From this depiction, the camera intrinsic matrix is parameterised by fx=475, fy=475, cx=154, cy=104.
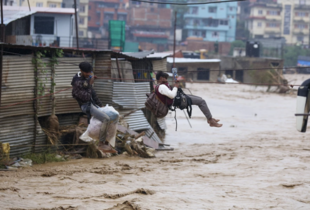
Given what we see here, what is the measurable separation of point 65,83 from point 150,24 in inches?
2602

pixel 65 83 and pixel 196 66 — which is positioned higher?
pixel 65 83

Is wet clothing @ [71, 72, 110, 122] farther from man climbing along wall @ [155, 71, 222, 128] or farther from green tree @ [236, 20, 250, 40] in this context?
green tree @ [236, 20, 250, 40]

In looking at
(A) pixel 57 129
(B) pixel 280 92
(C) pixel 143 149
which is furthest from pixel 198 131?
(B) pixel 280 92

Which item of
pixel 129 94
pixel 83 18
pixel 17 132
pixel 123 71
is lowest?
pixel 17 132

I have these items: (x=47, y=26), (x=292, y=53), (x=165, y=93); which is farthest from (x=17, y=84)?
(x=292, y=53)

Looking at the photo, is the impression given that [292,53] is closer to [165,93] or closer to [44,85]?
[44,85]

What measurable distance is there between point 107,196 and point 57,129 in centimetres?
501

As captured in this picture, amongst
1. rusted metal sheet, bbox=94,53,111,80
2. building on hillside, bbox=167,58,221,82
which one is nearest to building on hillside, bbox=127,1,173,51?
building on hillside, bbox=167,58,221,82

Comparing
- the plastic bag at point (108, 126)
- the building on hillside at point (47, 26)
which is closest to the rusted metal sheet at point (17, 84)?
the plastic bag at point (108, 126)

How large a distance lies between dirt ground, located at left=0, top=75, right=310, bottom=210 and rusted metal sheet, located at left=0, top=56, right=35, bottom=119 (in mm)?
1741

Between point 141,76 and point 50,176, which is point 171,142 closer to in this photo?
point 141,76

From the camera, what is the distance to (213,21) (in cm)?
8388

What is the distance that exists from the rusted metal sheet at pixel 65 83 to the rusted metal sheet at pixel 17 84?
907mm

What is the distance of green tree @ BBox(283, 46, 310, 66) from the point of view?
70375 mm
